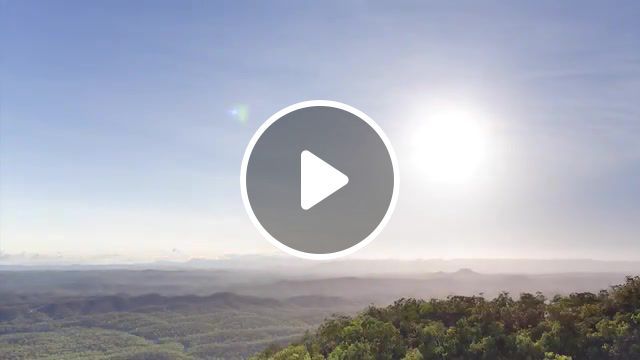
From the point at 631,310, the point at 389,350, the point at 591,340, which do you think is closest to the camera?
the point at 591,340

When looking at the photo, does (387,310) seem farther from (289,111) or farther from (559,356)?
(289,111)

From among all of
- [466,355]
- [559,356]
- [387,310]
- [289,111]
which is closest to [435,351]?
[466,355]

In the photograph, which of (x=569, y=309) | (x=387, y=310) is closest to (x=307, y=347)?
(x=387, y=310)

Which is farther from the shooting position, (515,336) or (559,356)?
(515,336)

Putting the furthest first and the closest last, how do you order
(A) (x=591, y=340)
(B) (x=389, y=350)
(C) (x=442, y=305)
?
(C) (x=442, y=305)
(B) (x=389, y=350)
(A) (x=591, y=340)

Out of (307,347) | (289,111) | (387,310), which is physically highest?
(289,111)

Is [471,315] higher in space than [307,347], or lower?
higher
